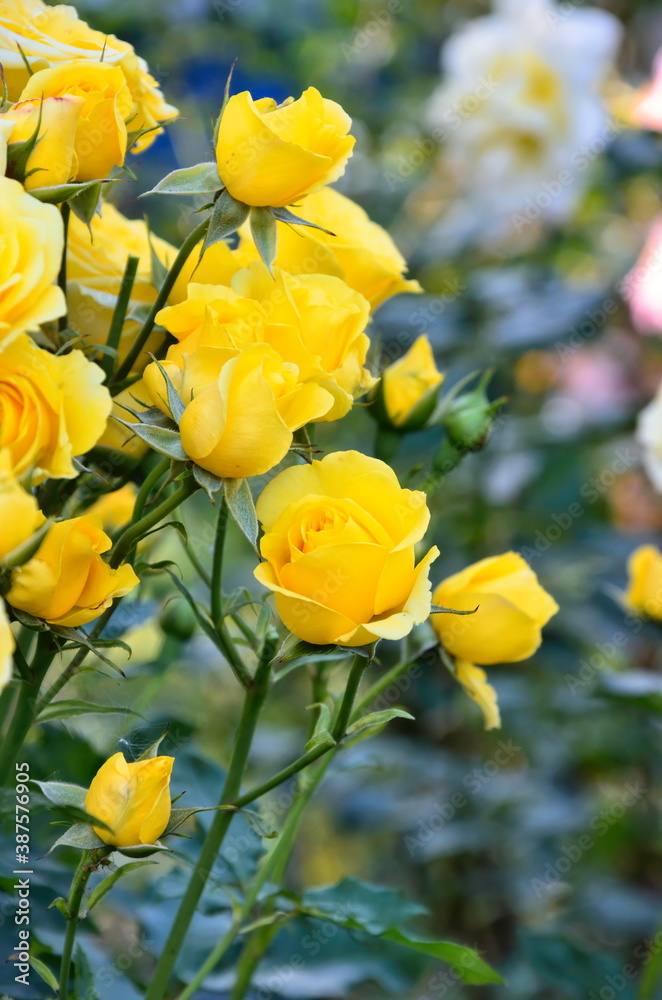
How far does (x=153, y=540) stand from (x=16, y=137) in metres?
0.31

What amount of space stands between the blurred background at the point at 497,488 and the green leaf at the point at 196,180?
617mm

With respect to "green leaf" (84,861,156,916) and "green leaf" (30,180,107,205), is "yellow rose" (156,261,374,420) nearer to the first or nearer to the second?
"green leaf" (30,180,107,205)

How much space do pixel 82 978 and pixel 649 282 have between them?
1398 mm

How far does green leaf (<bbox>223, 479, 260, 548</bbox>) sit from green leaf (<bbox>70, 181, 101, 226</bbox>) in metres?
0.15

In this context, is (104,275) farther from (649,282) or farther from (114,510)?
(649,282)

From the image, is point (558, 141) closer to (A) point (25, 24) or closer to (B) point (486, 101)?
(B) point (486, 101)

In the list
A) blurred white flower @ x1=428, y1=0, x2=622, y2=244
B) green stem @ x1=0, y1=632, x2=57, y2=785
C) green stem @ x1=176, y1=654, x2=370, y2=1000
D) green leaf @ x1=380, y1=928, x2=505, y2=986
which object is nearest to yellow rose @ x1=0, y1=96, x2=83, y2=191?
green stem @ x1=0, y1=632, x2=57, y2=785

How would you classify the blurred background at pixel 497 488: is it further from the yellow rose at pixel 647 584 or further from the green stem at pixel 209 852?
the green stem at pixel 209 852

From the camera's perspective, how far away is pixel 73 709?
496mm

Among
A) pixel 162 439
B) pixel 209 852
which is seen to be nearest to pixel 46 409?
pixel 162 439

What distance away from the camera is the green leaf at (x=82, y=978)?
50cm

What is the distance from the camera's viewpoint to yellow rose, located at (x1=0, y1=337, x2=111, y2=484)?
0.37m

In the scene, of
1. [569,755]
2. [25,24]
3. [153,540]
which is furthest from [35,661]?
[569,755]

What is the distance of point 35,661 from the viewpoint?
481mm
